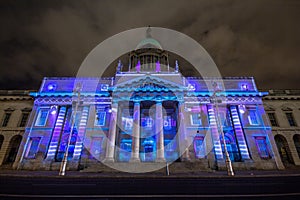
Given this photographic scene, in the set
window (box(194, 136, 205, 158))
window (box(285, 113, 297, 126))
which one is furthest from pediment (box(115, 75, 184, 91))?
window (box(285, 113, 297, 126))

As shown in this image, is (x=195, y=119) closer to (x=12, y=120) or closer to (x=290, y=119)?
(x=290, y=119)

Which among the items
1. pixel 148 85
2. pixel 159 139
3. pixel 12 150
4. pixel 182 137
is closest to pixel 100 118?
pixel 148 85

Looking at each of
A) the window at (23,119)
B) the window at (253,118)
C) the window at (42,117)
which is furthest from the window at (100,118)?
the window at (253,118)

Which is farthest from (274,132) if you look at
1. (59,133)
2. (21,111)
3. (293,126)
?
(21,111)

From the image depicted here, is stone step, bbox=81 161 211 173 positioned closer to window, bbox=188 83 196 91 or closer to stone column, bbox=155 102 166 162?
stone column, bbox=155 102 166 162

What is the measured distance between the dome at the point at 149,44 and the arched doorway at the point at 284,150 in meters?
31.7

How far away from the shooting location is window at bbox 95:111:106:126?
95.5 ft

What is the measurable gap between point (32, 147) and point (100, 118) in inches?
458

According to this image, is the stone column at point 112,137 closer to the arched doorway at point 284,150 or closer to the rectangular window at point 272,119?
the arched doorway at point 284,150

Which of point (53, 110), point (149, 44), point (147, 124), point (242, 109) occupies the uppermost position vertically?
point (149, 44)

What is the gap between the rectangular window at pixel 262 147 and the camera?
26.4m

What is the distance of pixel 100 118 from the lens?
2961cm

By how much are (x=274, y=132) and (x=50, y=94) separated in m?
40.9
